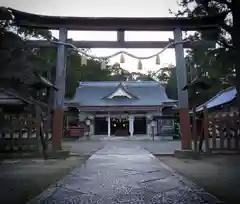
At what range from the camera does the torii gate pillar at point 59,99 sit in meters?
10.9

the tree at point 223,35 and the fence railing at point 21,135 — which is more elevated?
the tree at point 223,35

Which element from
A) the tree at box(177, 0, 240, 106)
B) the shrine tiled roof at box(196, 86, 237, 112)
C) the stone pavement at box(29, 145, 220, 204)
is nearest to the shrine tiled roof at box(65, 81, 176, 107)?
the shrine tiled roof at box(196, 86, 237, 112)

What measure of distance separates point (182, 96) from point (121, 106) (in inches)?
693

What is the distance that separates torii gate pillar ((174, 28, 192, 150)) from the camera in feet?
35.4

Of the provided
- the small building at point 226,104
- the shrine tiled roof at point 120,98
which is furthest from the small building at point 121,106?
the small building at point 226,104

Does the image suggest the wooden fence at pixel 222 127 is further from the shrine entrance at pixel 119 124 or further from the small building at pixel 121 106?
the shrine entrance at pixel 119 124

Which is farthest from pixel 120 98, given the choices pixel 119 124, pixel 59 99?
pixel 59 99

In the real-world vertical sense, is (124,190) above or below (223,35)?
below

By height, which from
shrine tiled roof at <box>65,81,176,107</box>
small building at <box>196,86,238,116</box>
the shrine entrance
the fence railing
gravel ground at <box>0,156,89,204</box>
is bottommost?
gravel ground at <box>0,156,89,204</box>

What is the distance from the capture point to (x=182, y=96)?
1109cm

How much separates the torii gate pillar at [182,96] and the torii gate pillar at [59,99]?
4.73 m

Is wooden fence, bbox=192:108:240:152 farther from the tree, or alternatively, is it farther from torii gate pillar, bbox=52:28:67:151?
torii gate pillar, bbox=52:28:67:151

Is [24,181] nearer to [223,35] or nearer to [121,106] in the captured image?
[223,35]

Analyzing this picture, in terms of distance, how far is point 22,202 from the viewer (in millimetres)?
4242
